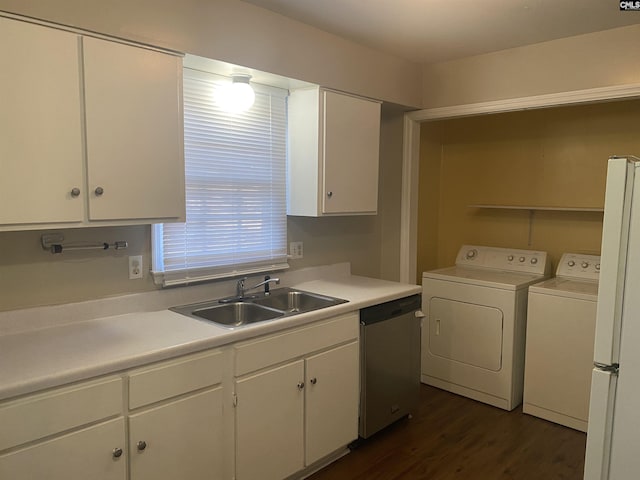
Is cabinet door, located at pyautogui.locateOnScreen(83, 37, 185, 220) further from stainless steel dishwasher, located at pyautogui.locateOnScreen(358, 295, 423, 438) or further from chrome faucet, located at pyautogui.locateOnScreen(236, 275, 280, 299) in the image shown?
stainless steel dishwasher, located at pyautogui.locateOnScreen(358, 295, 423, 438)

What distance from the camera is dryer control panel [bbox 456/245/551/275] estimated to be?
3641 millimetres

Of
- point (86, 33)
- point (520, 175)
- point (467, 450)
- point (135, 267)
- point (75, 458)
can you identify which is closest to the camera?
point (75, 458)

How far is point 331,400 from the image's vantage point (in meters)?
2.56

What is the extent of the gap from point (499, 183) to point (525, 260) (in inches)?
30.4

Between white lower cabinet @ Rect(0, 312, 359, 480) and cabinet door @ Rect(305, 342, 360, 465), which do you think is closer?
white lower cabinet @ Rect(0, 312, 359, 480)

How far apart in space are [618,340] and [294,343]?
1354 millimetres

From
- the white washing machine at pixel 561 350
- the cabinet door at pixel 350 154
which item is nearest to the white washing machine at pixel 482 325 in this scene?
the white washing machine at pixel 561 350

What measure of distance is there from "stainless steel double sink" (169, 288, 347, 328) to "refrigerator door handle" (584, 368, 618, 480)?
133 centimetres

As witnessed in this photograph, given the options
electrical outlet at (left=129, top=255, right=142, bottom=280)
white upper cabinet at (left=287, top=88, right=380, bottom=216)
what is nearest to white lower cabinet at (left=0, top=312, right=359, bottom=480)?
electrical outlet at (left=129, top=255, right=142, bottom=280)

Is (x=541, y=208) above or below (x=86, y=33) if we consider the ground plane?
below

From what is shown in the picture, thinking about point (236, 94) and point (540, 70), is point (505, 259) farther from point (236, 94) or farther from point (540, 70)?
point (236, 94)

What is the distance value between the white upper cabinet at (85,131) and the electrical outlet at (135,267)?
35 cm

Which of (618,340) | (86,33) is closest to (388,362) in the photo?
(618,340)

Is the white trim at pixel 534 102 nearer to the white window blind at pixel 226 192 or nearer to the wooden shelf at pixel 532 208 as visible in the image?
the wooden shelf at pixel 532 208
